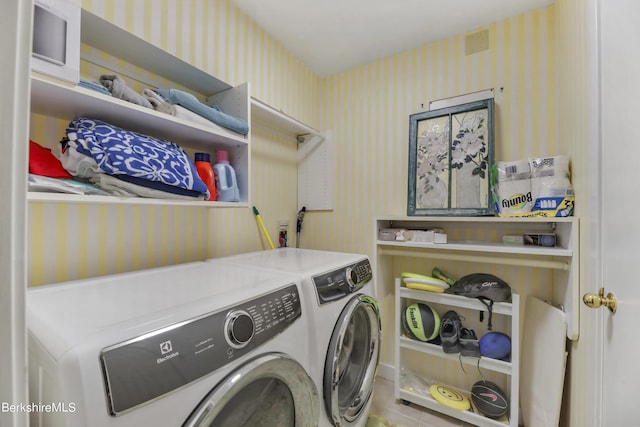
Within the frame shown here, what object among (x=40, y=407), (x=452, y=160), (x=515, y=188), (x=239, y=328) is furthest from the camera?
(x=452, y=160)

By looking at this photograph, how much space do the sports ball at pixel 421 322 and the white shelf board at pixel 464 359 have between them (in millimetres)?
45

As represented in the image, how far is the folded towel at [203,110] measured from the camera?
1.06 metres

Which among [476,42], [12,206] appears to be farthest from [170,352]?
[476,42]

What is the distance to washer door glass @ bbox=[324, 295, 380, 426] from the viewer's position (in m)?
0.98

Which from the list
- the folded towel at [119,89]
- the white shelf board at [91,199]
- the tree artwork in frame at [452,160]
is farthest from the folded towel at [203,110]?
the tree artwork in frame at [452,160]

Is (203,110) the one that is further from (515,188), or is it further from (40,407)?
(515,188)

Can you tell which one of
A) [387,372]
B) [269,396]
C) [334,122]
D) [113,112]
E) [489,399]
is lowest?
[387,372]

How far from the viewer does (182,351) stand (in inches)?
22.0

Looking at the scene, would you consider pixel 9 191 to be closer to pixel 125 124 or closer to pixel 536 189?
pixel 125 124

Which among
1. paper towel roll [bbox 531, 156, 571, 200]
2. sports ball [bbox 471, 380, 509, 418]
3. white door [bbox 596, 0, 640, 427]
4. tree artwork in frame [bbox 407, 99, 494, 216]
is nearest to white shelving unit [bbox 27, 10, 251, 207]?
tree artwork in frame [bbox 407, 99, 494, 216]

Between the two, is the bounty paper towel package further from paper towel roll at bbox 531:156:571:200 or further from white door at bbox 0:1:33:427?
white door at bbox 0:1:33:427

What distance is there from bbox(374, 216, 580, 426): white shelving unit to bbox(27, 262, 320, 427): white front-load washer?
107cm

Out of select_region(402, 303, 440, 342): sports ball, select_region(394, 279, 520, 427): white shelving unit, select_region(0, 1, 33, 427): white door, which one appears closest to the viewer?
select_region(0, 1, 33, 427): white door

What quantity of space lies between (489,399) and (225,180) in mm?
2024
